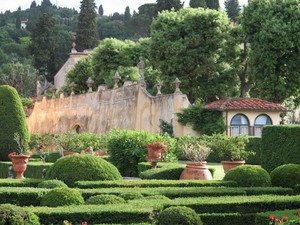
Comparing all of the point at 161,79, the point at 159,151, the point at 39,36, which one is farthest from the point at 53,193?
the point at 39,36

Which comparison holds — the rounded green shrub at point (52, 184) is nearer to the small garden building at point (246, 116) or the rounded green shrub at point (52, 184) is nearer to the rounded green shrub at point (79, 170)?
the rounded green shrub at point (79, 170)

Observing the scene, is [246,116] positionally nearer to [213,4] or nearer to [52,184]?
[52,184]

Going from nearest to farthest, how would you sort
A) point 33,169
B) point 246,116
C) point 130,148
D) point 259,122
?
1. point 33,169
2. point 130,148
3. point 246,116
4. point 259,122

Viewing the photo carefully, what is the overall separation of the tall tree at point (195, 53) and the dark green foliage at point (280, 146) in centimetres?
2181

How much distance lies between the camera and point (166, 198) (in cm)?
1455

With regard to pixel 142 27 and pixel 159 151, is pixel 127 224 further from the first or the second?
pixel 142 27

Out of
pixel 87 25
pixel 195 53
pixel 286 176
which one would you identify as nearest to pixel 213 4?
pixel 87 25

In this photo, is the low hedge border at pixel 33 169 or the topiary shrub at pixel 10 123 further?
the topiary shrub at pixel 10 123

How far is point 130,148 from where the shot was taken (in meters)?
26.8

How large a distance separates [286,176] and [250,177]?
0.98 metres

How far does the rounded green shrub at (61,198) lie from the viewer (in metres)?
14.0

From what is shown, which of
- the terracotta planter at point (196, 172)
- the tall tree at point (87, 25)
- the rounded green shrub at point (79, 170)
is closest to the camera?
the rounded green shrub at point (79, 170)

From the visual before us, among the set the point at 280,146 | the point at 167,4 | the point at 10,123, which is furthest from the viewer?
the point at 167,4

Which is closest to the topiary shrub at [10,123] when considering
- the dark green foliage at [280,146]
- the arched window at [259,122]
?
the arched window at [259,122]
